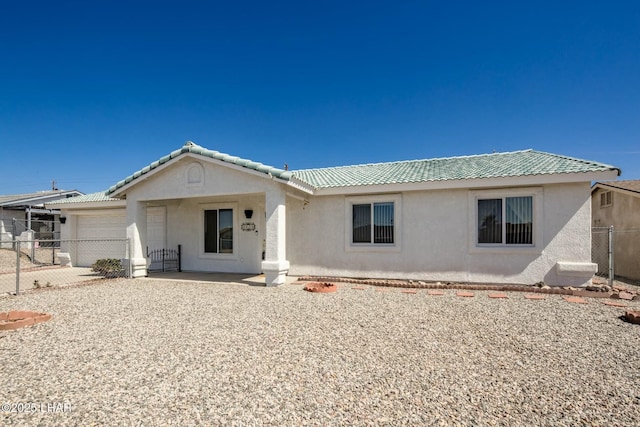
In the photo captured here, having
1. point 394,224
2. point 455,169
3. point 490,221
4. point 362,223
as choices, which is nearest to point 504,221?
point 490,221

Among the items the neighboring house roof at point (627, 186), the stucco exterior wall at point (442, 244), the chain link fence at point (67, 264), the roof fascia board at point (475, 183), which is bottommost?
the chain link fence at point (67, 264)

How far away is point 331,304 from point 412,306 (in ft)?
6.17

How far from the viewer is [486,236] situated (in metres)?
10.1

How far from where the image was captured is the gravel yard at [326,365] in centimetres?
324

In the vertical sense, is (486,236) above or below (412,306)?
above

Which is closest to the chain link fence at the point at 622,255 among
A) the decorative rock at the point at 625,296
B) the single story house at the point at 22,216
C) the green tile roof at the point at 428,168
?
the green tile roof at the point at 428,168

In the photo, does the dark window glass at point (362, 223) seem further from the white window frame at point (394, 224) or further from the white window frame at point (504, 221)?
the white window frame at point (504, 221)

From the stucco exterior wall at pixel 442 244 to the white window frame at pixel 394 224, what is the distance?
0.21 ft

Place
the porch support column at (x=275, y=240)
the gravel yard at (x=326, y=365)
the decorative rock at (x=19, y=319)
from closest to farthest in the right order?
1. the gravel yard at (x=326, y=365)
2. the decorative rock at (x=19, y=319)
3. the porch support column at (x=275, y=240)

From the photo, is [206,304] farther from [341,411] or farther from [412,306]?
[341,411]

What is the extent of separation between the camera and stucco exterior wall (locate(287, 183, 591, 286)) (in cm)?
928

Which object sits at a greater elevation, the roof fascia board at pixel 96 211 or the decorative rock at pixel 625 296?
the roof fascia board at pixel 96 211

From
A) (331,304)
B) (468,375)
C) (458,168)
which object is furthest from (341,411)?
(458,168)

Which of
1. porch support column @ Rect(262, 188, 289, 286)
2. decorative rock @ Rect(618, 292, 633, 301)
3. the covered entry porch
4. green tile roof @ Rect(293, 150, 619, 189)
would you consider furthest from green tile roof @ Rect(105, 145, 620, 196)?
decorative rock @ Rect(618, 292, 633, 301)
